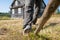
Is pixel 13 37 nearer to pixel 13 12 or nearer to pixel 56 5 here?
pixel 56 5

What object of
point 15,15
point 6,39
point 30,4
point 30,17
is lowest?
point 15,15

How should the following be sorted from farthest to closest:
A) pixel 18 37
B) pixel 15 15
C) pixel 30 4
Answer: pixel 15 15, pixel 30 4, pixel 18 37

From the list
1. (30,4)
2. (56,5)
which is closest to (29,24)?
(30,4)

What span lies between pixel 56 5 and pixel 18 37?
64.6 inches

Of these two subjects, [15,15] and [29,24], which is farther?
[15,15]

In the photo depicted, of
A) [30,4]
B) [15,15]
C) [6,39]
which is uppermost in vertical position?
[30,4]

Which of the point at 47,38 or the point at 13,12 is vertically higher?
the point at 47,38

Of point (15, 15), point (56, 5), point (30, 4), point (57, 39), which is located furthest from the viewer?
point (15, 15)

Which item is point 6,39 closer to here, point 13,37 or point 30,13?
point 13,37

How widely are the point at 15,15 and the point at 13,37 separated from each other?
34.9 metres

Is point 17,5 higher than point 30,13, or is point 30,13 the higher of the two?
point 30,13

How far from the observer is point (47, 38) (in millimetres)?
2637

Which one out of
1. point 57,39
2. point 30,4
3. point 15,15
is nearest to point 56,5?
point 57,39

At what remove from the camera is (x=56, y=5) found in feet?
3.99
